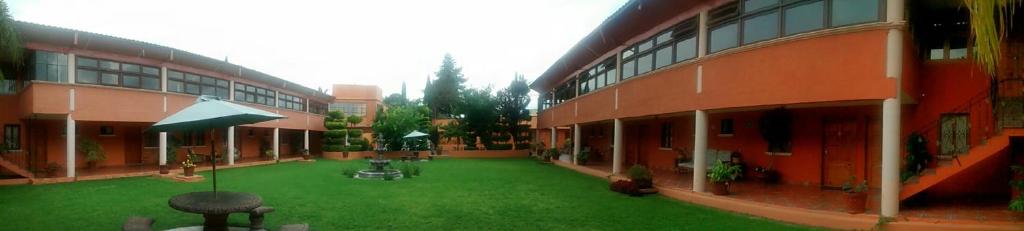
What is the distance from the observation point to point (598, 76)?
61.2 feet

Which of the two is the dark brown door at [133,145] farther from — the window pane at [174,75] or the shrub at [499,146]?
the shrub at [499,146]

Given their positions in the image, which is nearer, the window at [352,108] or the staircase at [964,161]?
the staircase at [964,161]

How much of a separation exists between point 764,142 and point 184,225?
13300 mm

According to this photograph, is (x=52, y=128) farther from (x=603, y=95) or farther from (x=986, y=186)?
(x=986, y=186)

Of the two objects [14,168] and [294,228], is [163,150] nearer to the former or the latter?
[14,168]

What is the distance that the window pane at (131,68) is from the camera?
17016 mm

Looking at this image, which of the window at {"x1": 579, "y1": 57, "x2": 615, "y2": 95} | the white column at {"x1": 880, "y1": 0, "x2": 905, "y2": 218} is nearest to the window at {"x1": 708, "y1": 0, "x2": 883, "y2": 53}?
the white column at {"x1": 880, "y1": 0, "x2": 905, "y2": 218}

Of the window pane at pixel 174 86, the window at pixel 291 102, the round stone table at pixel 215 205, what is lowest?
the round stone table at pixel 215 205

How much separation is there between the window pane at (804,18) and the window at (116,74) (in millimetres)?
20156

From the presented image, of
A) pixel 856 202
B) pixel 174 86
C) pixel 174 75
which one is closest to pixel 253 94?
pixel 174 86

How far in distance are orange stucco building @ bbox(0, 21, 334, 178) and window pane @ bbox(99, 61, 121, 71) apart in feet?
0.11

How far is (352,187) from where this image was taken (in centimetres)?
1348

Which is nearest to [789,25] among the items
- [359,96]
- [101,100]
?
[101,100]

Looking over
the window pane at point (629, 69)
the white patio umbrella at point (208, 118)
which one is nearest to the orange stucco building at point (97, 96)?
the white patio umbrella at point (208, 118)
